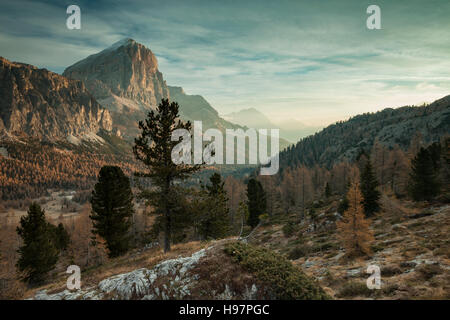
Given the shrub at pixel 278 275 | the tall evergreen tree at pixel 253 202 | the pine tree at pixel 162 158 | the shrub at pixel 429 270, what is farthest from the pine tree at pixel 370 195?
the shrub at pixel 278 275

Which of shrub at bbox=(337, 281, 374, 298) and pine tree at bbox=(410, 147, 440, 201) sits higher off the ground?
pine tree at bbox=(410, 147, 440, 201)

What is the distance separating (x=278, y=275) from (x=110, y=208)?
2654cm

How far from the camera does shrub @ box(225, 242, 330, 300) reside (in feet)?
29.0

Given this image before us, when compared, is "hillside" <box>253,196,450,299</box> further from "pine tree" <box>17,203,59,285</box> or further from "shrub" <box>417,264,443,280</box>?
"pine tree" <box>17,203,59,285</box>

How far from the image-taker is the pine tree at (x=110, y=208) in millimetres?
28594

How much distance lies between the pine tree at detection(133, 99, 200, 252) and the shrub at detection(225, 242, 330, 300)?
27.8 feet

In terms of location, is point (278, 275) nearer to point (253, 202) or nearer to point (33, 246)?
point (33, 246)

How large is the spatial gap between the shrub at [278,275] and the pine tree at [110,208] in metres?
23.1

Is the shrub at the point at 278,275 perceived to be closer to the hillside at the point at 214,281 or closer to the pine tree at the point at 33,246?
the hillside at the point at 214,281

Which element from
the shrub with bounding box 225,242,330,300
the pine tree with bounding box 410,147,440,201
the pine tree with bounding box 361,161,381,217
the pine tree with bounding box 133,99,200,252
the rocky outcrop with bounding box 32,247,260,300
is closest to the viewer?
the shrub with bounding box 225,242,330,300

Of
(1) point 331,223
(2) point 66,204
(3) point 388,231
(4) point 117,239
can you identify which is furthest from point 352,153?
(2) point 66,204

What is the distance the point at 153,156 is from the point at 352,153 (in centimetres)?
18645

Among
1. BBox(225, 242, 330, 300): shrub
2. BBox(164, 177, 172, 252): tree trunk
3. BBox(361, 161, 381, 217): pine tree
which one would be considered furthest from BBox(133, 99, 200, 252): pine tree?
BBox(361, 161, 381, 217): pine tree
